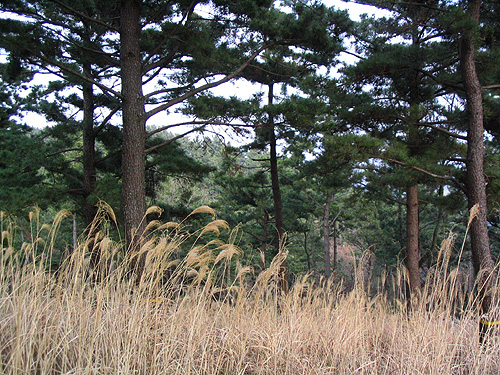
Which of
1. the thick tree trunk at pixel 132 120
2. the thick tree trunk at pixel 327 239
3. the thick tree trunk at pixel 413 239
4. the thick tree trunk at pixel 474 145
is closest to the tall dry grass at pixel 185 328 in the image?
the thick tree trunk at pixel 474 145

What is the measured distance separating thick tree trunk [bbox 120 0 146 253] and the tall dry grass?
3364 millimetres

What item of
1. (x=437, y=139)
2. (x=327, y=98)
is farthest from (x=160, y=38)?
(x=437, y=139)

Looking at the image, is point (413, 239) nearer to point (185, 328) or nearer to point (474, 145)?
point (474, 145)

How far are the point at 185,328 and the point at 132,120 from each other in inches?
177

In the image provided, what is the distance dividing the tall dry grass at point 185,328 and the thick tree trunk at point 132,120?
11.0 ft

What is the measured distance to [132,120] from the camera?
6.48 m

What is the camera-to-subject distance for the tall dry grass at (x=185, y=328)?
224cm

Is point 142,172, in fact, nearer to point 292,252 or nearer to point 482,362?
point 482,362

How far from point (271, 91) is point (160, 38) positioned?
206 inches

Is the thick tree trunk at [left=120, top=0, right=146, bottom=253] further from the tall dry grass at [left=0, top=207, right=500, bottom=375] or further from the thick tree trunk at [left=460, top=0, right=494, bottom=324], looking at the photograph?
the thick tree trunk at [left=460, top=0, right=494, bottom=324]

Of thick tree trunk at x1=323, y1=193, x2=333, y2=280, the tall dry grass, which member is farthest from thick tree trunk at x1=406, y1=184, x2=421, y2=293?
thick tree trunk at x1=323, y1=193, x2=333, y2=280

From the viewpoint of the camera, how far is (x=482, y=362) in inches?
118

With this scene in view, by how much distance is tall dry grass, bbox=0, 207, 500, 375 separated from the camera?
2.24 metres

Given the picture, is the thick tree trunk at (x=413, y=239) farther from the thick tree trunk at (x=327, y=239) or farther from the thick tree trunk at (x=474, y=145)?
the thick tree trunk at (x=327, y=239)
